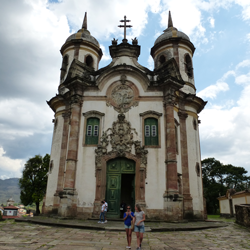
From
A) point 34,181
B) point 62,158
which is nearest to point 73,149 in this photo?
point 62,158

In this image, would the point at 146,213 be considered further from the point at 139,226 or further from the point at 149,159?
the point at 139,226

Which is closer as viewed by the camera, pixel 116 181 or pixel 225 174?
pixel 116 181

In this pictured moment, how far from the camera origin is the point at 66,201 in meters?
14.7

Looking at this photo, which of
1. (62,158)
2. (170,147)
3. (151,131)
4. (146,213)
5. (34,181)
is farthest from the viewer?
(34,181)

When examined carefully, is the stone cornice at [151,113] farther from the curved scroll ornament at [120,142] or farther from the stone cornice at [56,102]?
the stone cornice at [56,102]

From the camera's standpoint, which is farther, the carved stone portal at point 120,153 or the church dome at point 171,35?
the church dome at point 171,35

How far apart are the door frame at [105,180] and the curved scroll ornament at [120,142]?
0.18 metres

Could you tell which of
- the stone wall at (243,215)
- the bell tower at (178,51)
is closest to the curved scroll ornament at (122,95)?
the bell tower at (178,51)

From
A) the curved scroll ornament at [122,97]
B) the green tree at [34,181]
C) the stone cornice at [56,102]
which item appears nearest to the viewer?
the curved scroll ornament at [122,97]

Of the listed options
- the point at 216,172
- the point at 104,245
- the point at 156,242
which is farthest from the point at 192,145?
the point at 216,172

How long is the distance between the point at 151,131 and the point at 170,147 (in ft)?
5.77

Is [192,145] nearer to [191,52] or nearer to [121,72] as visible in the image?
[121,72]

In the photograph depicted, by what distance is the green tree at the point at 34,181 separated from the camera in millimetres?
32875

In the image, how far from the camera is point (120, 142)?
52.5 ft
